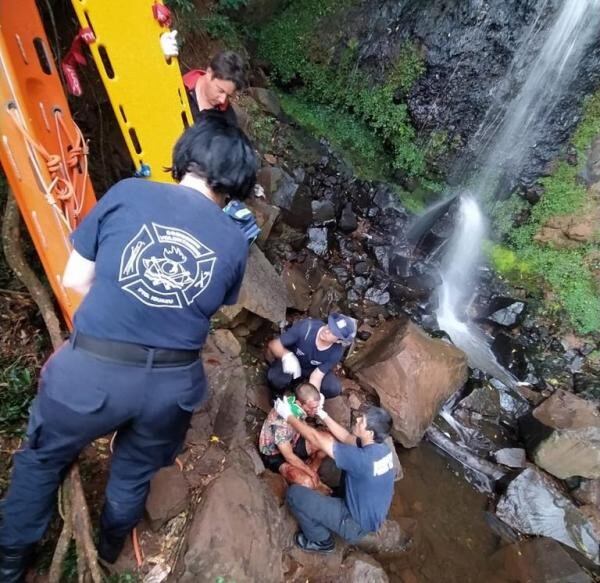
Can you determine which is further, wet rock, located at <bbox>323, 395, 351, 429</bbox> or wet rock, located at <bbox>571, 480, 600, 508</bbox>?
wet rock, located at <bbox>571, 480, 600, 508</bbox>

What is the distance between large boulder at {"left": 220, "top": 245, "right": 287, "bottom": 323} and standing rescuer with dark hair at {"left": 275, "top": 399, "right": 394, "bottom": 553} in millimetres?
1318

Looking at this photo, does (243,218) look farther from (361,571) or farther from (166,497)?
(361,571)

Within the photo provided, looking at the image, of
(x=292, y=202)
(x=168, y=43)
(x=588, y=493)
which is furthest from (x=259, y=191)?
(x=588, y=493)

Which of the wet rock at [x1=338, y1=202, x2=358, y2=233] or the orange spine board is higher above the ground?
the orange spine board

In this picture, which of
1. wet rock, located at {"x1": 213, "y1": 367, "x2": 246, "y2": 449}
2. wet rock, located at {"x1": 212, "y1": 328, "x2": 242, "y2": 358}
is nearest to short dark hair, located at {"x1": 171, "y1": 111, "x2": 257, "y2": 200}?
wet rock, located at {"x1": 213, "y1": 367, "x2": 246, "y2": 449}

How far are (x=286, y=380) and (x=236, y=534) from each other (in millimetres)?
1544

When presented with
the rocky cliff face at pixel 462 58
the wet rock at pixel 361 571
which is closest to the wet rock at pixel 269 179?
the rocky cliff face at pixel 462 58

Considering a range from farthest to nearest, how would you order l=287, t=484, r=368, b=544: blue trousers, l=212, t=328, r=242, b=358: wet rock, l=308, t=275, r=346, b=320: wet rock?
l=308, t=275, r=346, b=320: wet rock
l=212, t=328, r=242, b=358: wet rock
l=287, t=484, r=368, b=544: blue trousers

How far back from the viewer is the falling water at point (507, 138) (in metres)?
7.33

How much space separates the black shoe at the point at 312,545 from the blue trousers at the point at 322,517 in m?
0.03

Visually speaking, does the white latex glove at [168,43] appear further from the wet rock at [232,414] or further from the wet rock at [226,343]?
the wet rock at [232,414]

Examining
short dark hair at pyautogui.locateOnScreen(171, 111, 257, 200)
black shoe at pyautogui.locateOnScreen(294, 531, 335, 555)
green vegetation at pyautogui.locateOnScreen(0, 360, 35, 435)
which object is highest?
short dark hair at pyautogui.locateOnScreen(171, 111, 257, 200)

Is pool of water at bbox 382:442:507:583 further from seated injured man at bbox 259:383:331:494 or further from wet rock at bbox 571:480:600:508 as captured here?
wet rock at bbox 571:480:600:508

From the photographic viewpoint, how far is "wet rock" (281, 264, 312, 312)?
5617mm
